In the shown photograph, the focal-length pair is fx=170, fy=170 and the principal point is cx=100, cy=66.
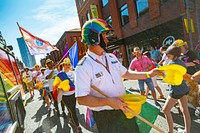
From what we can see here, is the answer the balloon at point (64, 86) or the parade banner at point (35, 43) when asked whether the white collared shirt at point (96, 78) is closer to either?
the balloon at point (64, 86)

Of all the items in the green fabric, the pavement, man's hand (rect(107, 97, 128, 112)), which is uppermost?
man's hand (rect(107, 97, 128, 112))

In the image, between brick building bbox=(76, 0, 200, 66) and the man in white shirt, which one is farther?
brick building bbox=(76, 0, 200, 66)

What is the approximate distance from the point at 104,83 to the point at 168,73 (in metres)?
0.77

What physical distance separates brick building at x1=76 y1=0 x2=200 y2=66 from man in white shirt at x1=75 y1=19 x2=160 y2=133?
7.82 meters

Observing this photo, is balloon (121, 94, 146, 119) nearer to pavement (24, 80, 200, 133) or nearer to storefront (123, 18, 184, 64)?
pavement (24, 80, 200, 133)

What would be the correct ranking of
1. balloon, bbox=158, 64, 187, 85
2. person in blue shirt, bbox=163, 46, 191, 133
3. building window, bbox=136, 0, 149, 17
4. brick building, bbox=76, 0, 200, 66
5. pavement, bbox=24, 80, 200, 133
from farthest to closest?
building window, bbox=136, 0, 149, 17
brick building, bbox=76, 0, 200, 66
pavement, bbox=24, 80, 200, 133
person in blue shirt, bbox=163, 46, 191, 133
balloon, bbox=158, 64, 187, 85

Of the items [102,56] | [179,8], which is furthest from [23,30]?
[179,8]

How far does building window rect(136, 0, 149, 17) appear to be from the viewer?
15.1m

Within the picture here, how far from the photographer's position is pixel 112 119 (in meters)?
1.87

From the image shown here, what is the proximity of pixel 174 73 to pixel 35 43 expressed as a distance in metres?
6.67

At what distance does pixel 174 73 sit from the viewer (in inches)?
76.9

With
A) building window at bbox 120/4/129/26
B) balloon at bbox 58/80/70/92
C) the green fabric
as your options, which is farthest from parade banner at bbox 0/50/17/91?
building window at bbox 120/4/129/26

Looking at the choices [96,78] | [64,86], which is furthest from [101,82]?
[64,86]

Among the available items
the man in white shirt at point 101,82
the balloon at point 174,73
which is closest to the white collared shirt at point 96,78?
the man in white shirt at point 101,82
